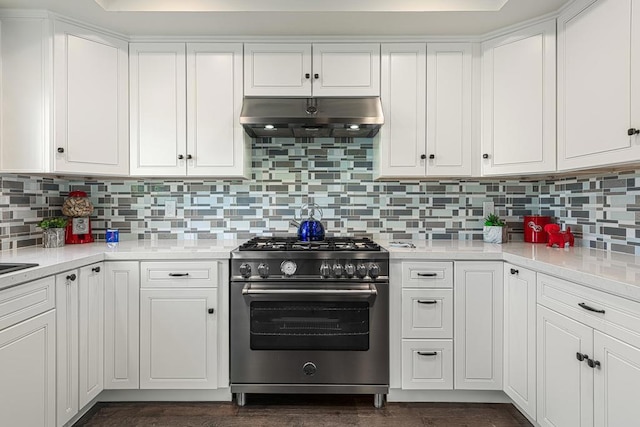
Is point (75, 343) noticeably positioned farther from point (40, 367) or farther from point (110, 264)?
point (110, 264)

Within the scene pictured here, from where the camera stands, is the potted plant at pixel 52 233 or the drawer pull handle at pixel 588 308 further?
the potted plant at pixel 52 233

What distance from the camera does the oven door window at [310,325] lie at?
213cm

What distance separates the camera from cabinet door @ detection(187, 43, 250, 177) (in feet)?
8.04

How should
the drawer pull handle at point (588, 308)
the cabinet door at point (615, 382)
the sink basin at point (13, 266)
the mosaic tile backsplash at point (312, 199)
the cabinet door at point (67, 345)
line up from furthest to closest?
the mosaic tile backsplash at point (312, 199) < the cabinet door at point (67, 345) < the sink basin at point (13, 266) < the drawer pull handle at point (588, 308) < the cabinet door at point (615, 382)

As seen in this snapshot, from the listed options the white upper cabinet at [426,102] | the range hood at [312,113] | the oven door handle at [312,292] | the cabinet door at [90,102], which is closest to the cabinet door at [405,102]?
the white upper cabinet at [426,102]

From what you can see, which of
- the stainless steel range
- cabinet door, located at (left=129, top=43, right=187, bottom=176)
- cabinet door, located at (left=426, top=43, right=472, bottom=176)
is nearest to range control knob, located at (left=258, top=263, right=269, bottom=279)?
the stainless steel range

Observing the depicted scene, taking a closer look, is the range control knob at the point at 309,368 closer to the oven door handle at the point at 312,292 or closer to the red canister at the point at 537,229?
the oven door handle at the point at 312,292

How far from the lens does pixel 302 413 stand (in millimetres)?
2133

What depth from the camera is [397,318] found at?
2176 millimetres

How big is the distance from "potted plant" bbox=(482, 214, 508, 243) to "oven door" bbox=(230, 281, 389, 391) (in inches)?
39.8

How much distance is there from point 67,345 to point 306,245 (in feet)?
4.45

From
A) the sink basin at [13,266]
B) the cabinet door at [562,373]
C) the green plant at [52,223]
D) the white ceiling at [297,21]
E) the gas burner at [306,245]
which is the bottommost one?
the cabinet door at [562,373]

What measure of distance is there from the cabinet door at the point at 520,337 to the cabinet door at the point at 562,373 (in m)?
0.06

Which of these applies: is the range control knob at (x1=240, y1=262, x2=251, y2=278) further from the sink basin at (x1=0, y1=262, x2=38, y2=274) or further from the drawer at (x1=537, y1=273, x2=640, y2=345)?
the drawer at (x1=537, y1=273, x2=640, y2=345)
